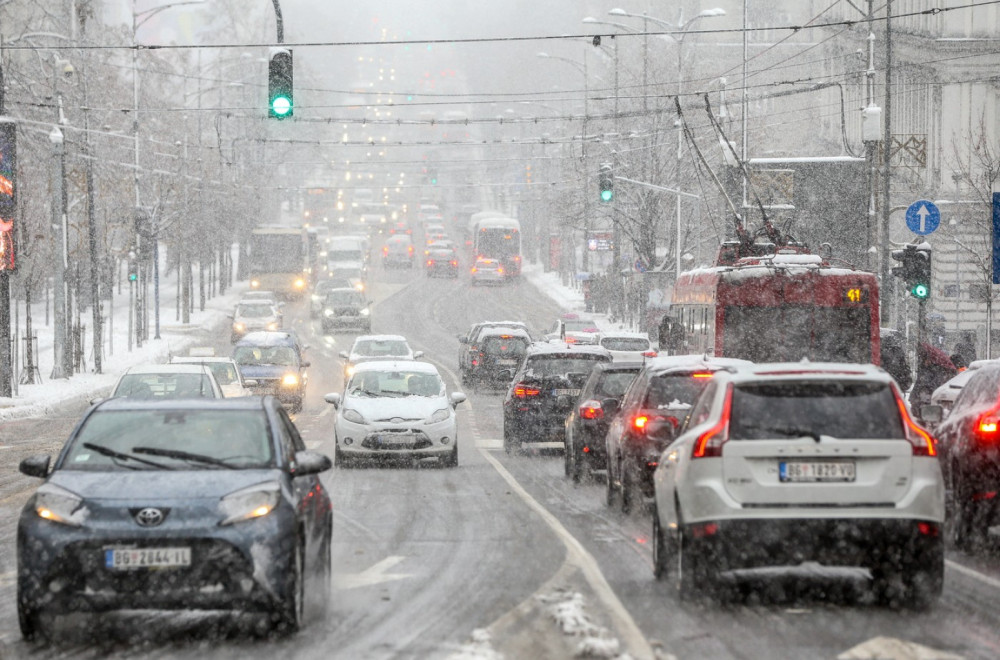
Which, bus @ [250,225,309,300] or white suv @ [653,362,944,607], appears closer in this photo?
white suv @ [653,362,944,607]

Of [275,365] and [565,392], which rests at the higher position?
[565,392]

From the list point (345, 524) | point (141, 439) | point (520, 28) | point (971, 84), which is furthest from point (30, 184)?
point (520, 28)

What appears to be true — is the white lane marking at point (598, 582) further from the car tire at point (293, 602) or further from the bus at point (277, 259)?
the bus at point (277, 259)

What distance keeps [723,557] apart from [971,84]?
5902cm

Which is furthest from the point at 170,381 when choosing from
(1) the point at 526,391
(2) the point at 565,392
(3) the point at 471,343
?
(3) the point at 471,343

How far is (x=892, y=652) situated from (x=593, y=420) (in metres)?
11.3

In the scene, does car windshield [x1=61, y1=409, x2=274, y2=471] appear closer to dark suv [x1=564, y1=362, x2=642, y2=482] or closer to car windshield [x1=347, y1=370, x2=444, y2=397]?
dark suv [x1=564, y1=362, x2=642, y2=482]

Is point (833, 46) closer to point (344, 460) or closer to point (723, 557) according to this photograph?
point (344, 460)

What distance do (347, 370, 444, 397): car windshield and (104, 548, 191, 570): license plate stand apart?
14.4 m

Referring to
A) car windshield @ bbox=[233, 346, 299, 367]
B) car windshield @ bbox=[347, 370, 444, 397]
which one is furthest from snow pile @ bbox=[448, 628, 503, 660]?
car windshield @ bbox=[233, 346, 299, 367]

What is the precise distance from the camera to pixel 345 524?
15.7 m

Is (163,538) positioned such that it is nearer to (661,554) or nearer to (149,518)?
(149,518)

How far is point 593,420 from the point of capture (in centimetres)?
1998

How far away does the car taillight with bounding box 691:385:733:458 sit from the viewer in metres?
10.5
